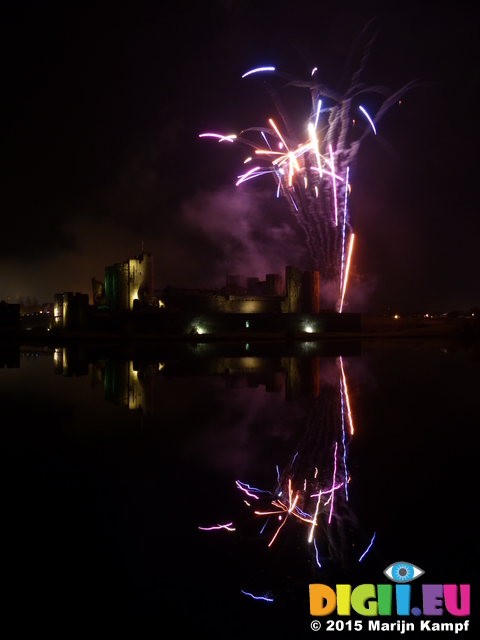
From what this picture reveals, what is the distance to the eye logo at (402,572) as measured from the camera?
7.46 feet

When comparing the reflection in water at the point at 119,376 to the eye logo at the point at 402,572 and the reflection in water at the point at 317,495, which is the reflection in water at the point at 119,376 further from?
the eye logo at the point at 402,572

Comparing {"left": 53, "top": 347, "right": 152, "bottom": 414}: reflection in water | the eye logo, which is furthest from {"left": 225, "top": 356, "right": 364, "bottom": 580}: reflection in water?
{"left": 53, "top": 347, "right": 152, "bottom": 414}: reflection in water

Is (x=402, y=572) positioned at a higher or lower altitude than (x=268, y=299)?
lower

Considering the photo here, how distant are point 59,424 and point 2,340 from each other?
60.6 ft

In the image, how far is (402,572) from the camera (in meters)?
2.30

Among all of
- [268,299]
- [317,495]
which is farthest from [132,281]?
[317,495]

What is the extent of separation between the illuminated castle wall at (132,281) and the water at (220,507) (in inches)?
829

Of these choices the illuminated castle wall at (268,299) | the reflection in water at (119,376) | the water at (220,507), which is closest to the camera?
the water at (220,507)

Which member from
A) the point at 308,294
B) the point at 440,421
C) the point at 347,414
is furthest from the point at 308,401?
the point at 308,294

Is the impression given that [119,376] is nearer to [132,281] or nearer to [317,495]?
[317,495]

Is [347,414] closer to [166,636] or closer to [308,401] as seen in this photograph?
[308,401]

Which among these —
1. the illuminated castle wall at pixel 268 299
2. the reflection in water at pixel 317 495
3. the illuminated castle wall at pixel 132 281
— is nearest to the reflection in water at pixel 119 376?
the reflection in water at pixel 317 495

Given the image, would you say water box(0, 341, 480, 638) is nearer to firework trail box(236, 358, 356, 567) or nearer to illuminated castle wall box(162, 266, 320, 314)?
firework trail box(236, 358, 356, 567)

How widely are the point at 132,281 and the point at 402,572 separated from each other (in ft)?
86.6
